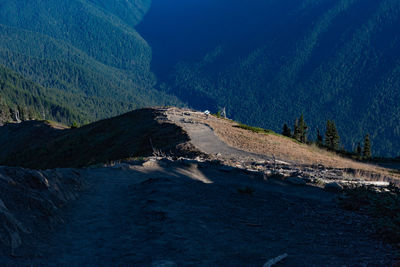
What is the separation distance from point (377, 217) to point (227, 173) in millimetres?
8043

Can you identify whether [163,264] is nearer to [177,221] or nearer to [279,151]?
[177,221]

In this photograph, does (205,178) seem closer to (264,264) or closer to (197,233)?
(197,233)

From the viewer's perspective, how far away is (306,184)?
1468 cm

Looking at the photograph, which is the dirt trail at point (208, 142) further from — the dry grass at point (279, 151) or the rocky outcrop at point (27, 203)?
the rocky outcrop at point (27, 203)

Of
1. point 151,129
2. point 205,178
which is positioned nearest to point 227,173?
point 205,178

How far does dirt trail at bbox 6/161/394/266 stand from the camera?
737 cm

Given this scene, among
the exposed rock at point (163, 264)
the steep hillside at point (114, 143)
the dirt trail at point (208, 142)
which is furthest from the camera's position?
the steep hillside at point (114, 143)

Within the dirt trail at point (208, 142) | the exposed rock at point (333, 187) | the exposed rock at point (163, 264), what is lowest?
the exposed rock at point (163, 264)

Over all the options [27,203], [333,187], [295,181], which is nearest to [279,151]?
[295,181]

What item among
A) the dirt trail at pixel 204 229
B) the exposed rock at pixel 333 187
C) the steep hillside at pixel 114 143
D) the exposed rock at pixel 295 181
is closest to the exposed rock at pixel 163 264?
the dirt trail at pixel 204 229

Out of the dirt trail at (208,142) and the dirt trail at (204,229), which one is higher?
the dirt trail at (208,142)

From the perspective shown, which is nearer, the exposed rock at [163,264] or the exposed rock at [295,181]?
the exposed rock at [163,264]

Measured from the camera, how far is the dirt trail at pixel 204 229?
7.37m

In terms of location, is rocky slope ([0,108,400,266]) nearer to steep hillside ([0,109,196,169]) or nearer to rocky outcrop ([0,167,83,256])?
rocky outcrop ([0,167,83,256])
